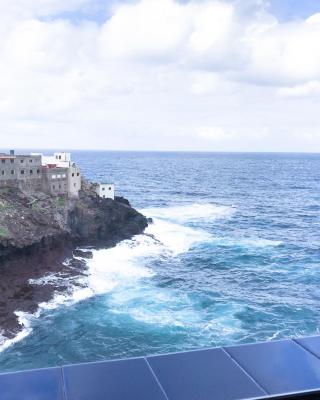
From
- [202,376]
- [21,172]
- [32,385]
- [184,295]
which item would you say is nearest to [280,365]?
[202,376]

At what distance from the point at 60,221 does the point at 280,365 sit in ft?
190

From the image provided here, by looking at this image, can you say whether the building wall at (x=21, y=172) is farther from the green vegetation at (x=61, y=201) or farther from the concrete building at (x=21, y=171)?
the green vegetation at (x=61, y=201)

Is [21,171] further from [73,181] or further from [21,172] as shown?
[73,181]

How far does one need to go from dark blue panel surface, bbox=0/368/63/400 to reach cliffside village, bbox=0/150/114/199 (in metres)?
62.6

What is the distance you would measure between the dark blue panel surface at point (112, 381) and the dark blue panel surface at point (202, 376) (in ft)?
0.64

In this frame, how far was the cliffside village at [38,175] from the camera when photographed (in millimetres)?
67000

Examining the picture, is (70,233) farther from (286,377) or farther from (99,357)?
(286,377)

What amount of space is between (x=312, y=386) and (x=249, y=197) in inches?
4934

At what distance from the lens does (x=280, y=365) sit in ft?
23.4

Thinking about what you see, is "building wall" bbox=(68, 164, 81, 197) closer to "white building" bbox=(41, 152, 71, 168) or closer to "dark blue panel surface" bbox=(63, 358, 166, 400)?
"white building" bbox=(41, 152, 71, 168)

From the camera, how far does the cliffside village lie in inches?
2638

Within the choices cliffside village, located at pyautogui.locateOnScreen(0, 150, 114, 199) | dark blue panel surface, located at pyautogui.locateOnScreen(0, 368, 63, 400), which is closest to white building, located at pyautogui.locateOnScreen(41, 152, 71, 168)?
cliffside village, located at pyautogui.locateOnScreen(0, 150, 114, 199)

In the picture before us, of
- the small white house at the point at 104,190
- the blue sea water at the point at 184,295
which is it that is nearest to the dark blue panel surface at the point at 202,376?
the blue sea water at the point at 184,295

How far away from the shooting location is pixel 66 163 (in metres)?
74.3
